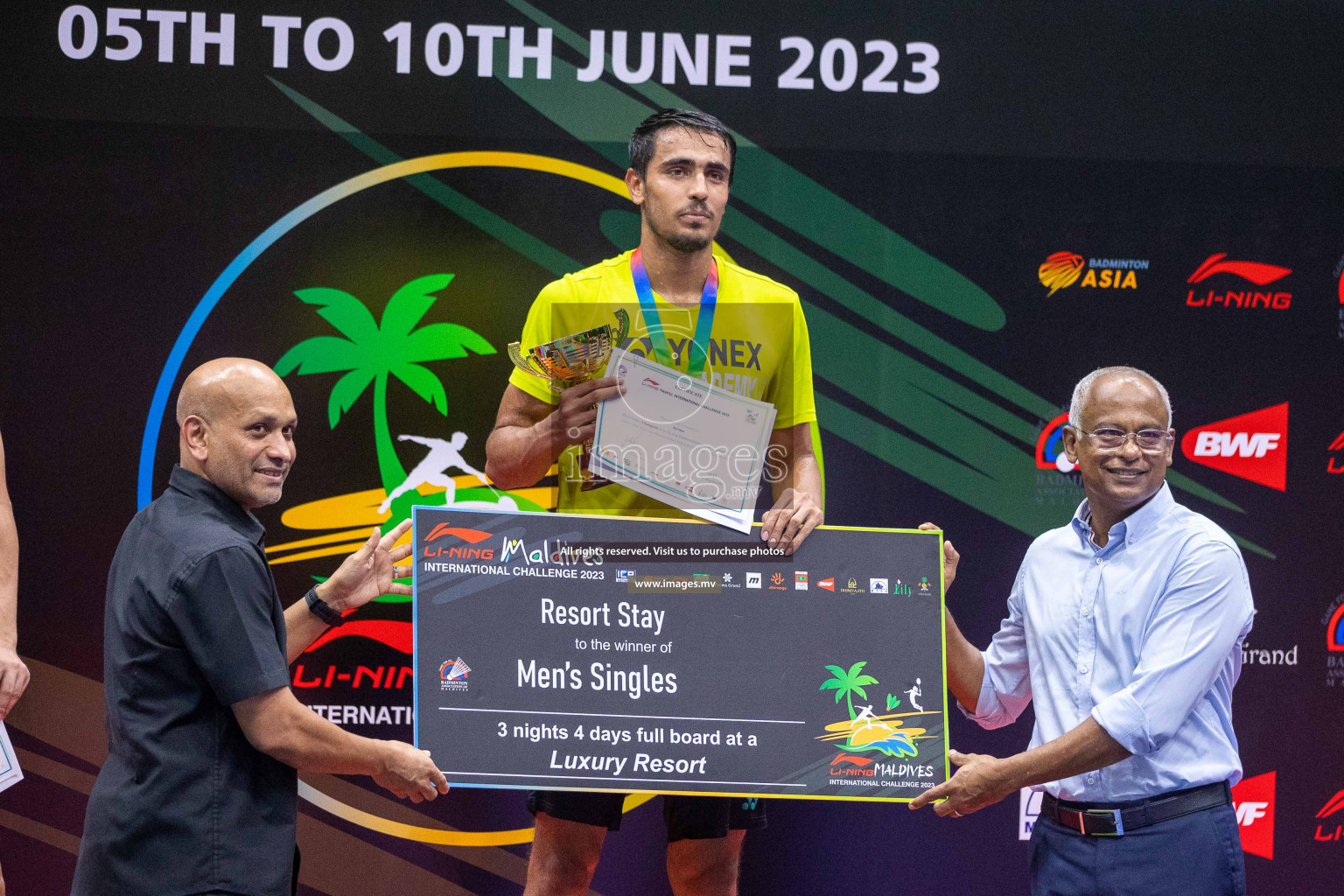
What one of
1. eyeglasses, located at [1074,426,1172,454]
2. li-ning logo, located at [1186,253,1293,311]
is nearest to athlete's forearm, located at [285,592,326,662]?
eyeglasses, located at [1074,426,1172,454]

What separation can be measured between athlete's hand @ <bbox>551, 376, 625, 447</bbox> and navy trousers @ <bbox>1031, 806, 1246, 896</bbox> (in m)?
1.47

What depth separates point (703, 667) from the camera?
260 cm

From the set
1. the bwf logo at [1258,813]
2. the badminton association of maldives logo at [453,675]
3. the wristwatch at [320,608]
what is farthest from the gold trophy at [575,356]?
the bwf logo at [1258,813]

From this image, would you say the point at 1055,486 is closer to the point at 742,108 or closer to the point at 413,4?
the point at 742,108

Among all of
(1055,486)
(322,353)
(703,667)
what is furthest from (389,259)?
(1055,486)

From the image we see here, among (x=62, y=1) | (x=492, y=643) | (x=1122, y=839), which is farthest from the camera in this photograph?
(x=62, y=1)

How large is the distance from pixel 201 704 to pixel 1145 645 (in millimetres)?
1959

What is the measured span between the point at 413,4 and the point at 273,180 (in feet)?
2.47

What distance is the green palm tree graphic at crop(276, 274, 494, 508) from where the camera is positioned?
143 inches

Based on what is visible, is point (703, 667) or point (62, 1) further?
point (62, 1)

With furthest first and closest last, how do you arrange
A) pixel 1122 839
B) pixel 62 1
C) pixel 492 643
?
Answer: pixel 62 1, pixel 492 643, pixel 1122 839

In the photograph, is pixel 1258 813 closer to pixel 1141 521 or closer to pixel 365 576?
pixel 1141 521

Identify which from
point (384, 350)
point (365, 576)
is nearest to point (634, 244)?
point (384, 350)

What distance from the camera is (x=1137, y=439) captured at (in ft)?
7.94
